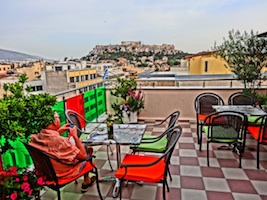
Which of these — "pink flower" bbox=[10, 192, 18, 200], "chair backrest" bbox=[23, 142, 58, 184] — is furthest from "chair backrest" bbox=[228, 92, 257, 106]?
"pink flower" bbox=[10, 192, 18, 200]

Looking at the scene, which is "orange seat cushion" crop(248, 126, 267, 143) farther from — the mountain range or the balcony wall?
the mountain range

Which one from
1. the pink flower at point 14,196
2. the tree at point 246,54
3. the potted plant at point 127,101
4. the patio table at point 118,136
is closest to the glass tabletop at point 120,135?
the patio table at point 118,136

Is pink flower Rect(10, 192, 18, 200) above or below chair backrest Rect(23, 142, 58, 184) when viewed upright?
below

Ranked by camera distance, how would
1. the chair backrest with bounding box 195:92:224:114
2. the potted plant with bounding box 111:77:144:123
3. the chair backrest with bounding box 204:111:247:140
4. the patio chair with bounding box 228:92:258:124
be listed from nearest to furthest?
the chair backrest with bounding box 204:111:247:140 < the patio chair with bounding box 228:92:258:124 < the chair backrest with bounding box 195:92:224:114 < the potted plant with bounding box 111:77:144:123

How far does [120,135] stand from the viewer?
241 centimetres

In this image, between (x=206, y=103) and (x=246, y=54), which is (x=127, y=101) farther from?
(x=246, y=54)

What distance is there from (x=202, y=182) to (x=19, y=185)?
6.49 ft

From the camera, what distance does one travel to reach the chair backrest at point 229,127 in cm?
272

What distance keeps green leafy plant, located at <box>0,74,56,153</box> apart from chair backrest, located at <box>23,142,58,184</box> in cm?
15

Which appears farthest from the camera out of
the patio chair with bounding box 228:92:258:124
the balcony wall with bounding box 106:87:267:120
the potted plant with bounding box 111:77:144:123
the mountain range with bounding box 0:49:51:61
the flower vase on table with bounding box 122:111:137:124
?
the balcony wall with bounding box 106:87:267:120

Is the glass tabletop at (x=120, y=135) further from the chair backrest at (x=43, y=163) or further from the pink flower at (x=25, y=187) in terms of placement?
the pink flower at (x=25, y=187)

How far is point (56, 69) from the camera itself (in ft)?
26.2

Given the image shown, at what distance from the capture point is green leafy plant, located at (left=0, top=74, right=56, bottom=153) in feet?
5.22

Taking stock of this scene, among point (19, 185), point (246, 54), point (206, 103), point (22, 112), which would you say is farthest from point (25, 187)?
point (246, 54)
